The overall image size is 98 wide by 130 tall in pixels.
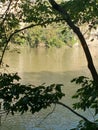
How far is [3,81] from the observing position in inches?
111

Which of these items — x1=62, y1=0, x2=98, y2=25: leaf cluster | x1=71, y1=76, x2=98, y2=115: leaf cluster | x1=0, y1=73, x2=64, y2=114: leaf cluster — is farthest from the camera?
x1=62, y1=0, x2=98, y2=25: leaf cluster

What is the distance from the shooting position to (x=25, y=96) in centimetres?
257

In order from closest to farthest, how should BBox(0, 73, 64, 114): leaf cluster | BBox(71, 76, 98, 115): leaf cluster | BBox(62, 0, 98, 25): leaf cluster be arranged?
BBox(0, 73, 64, 114): leaf cluster → BBox(71, 76, 98, 115): leaf cluster → BBox(62, 0, 98, 25): leaf cluster

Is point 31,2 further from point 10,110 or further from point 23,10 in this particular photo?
point 10,110

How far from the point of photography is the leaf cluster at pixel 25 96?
2.55 meters

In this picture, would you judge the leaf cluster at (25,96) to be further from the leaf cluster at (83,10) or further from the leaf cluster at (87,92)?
the leaf cluster at (83,10)

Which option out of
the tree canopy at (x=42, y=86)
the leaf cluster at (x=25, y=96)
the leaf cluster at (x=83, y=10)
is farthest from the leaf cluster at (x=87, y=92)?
the leaf cluster at (x=83, y=10)

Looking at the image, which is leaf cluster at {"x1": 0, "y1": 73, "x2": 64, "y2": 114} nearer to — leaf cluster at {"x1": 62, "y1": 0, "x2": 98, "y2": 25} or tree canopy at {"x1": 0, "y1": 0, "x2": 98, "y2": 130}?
tree canopy at {"x1": 0, "y1": 0, "x2": 98, "y2": 130}

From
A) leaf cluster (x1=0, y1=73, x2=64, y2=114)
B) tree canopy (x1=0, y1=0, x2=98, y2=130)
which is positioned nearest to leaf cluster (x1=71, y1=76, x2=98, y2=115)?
tree canopy (x1=0, y1=0, x2=98, y2=130)

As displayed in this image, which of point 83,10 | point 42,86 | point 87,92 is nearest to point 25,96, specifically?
point 42,86

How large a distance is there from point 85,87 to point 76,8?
112 cm

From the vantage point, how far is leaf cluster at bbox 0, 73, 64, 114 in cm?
255

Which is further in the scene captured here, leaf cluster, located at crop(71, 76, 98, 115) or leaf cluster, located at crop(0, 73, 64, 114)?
leaf cluster, located at crop(71, 76, 98, 115)

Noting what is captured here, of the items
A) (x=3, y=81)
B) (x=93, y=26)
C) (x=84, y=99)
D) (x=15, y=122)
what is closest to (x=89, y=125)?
(x=84, y=99)
